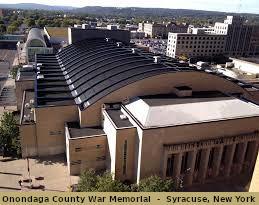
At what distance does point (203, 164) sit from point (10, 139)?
36133 mm

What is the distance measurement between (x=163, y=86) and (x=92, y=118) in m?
14.5

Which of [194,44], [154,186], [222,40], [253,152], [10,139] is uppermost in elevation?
[222,40]

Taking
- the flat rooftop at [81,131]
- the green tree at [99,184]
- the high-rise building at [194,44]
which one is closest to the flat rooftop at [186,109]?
the flat rooftop at [81,131]

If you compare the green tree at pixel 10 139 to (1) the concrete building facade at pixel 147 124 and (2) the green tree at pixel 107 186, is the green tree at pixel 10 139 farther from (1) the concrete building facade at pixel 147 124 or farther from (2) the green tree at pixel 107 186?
(2) the green tree at pixel 107 186

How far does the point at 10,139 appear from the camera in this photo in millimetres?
56344

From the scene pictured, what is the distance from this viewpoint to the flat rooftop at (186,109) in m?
45.8

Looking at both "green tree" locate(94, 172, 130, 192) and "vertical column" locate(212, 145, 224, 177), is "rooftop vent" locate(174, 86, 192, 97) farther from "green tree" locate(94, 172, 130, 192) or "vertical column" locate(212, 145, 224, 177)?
"green tree" locate(94, 172, 130, 192)

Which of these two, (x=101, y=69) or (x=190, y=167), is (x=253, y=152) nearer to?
(x=190, y=167)

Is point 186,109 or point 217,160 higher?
point 186,109

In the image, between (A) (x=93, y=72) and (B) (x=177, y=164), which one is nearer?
(B) (x=177, y=164)

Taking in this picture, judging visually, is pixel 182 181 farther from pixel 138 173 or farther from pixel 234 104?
pixel 234 104

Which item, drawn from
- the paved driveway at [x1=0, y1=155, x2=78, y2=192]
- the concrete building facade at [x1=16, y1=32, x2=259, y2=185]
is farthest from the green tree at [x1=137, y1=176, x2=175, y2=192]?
the paved driveway at [x1=0, y1=155, x2=78, y2=192]

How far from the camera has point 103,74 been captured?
61.3m

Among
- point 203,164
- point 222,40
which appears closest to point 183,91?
point 203,164
